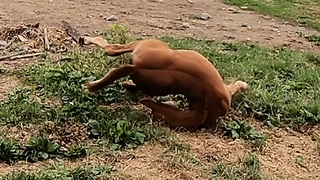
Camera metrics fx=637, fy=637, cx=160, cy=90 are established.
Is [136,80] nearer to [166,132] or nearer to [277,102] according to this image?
[166,132]

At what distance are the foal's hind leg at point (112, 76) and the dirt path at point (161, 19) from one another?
2828 millimetres

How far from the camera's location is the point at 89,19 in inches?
307

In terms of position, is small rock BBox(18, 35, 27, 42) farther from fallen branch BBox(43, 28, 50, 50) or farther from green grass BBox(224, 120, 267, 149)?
green grass BBox(224, 120, 267, 149)

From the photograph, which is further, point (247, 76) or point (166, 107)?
point (247, 76)

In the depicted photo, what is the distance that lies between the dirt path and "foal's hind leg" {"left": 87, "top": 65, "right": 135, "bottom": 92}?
2.83 metres

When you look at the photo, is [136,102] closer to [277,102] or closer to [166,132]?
[166,132]

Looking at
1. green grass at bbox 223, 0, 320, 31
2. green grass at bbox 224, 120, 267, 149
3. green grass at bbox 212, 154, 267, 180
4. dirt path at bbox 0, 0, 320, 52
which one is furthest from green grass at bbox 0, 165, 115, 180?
green grass at bbox 223, 0, 320, 31

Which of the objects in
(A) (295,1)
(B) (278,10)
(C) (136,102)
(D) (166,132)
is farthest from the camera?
(A) (295,1)

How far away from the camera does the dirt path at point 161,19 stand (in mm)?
7609

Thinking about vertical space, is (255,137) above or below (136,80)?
below

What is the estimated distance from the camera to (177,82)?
4031 millimetres

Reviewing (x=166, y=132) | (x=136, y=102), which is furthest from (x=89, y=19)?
(x=166, y=132)

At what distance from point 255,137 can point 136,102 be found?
878mm

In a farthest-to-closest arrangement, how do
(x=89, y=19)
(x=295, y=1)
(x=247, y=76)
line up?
(x=295, y=1), (x=89, y=19), (x=247, y=76)
